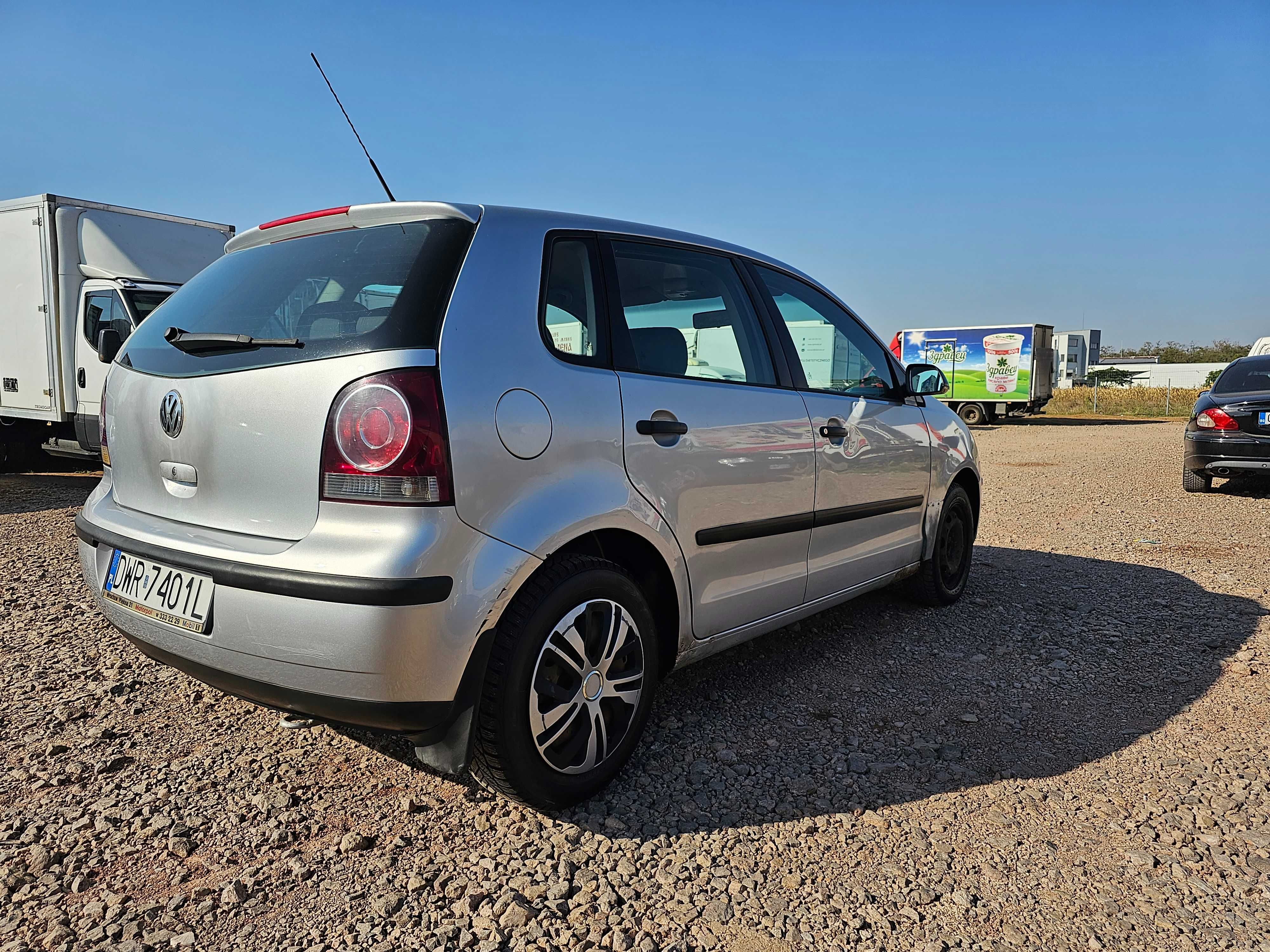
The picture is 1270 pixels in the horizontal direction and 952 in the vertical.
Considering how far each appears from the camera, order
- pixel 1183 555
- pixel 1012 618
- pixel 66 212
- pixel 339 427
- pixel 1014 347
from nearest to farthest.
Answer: pixel 339 427, pixel 1012 618, pixel 1183 555, pixel 66 212, pixel 1014 347

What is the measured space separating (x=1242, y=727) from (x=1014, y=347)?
2345 cm

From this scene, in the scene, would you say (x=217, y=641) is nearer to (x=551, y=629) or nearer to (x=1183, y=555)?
(x=551, y=629)

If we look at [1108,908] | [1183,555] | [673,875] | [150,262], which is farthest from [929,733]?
[150,262]

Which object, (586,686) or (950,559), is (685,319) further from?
(950,559)

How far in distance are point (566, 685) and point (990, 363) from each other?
25.3m

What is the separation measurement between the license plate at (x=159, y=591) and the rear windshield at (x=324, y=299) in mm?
548

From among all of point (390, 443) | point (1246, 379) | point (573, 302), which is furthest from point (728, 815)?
point (1246, 379)

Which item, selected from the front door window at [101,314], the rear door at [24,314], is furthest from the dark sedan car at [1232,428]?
the rear door at [24,314]

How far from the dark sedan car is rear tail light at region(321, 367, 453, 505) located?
9.49 m

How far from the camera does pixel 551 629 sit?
2.36 meters

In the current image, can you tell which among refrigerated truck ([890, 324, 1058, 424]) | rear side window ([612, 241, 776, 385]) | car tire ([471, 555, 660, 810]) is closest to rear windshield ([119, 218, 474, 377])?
rear side window ([612, 241, 776, 385])

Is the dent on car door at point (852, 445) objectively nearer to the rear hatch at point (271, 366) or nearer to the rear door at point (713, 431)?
the rear door at point (713, 431)

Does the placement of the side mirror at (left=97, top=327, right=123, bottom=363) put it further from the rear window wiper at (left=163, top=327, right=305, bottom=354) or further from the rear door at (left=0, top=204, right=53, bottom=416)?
the rear door at (left=0, top=204, right=53, bottom=416)

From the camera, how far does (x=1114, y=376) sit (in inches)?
2685
